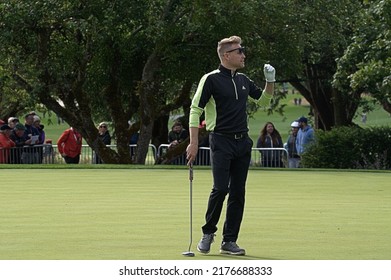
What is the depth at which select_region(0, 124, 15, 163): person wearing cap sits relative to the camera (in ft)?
107

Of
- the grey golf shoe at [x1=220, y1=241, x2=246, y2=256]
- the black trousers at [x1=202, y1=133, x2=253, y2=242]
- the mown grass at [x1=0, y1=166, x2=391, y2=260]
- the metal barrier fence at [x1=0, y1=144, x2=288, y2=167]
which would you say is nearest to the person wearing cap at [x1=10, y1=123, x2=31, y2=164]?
the metal barrier fence at [x1=0, y1=144, x2=288, y2=167]

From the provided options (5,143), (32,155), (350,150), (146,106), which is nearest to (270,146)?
(350,150)

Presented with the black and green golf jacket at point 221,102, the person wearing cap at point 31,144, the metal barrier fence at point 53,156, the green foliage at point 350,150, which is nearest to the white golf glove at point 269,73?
the black and green golf jacket at point 221,102

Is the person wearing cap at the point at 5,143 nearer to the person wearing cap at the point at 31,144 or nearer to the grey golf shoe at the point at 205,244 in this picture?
the person wearing cap at the point at 31,144

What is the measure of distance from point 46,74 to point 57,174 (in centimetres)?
838

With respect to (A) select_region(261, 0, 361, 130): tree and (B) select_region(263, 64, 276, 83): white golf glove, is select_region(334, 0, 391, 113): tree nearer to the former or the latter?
(A) select_region(261, 0, 361, 130): tree

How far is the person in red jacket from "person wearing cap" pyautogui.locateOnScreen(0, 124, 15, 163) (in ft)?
4.54

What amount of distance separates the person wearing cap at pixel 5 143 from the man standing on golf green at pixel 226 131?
21.2m

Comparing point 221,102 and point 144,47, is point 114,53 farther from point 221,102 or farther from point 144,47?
point 221,102

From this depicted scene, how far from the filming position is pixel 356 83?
32719mm

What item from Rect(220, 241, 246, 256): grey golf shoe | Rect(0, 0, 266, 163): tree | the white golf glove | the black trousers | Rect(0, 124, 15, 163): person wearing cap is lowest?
Rect(220, 241, 246, 256): grey golf shoe

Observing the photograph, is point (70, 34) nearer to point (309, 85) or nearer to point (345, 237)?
point (309, 85)

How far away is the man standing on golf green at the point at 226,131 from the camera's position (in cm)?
1179

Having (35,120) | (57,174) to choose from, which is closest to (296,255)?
(57,174)
